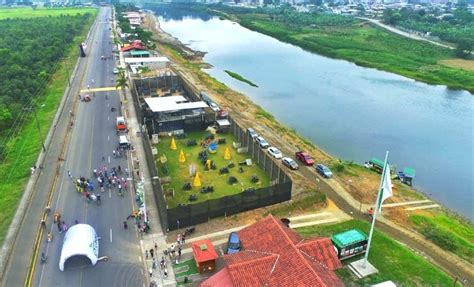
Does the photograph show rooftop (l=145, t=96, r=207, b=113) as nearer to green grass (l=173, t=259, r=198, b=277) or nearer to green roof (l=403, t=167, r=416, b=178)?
green roof (l=403, t=167, r=416, b=178)

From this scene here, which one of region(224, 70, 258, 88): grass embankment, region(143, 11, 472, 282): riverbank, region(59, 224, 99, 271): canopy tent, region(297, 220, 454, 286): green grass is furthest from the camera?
region(224, 70, 258, 88): grass embankment

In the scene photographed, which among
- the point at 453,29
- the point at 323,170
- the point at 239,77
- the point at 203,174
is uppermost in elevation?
the point at 453,29

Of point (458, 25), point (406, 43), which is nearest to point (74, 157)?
point (406, 43)

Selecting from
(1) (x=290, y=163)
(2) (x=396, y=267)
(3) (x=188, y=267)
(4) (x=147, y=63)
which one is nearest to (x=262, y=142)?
(1) (x=290, y=163)

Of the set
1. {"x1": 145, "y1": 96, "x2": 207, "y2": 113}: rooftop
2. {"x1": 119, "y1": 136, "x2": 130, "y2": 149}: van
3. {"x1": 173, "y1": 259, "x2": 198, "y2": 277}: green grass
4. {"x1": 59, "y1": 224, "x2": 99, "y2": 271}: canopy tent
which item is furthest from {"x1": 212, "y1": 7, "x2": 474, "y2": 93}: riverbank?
{"x1": 59, "y1": 224, "x2": 99, "y2": 271}: canopy tent

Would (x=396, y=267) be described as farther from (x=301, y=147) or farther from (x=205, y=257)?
(x=301, y=147)

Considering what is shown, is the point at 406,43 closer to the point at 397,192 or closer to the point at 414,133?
the point at 414,133
